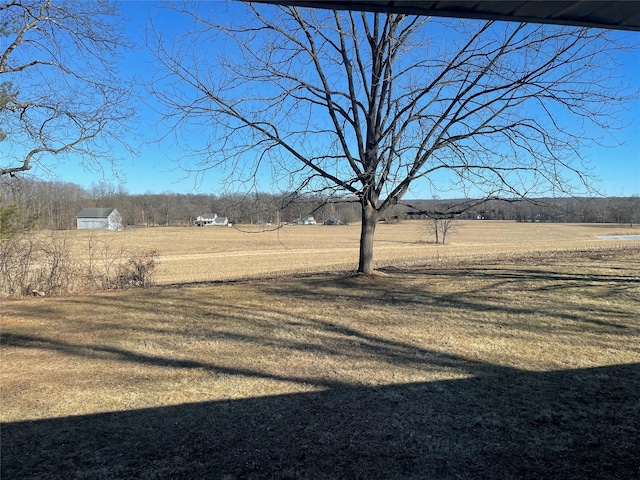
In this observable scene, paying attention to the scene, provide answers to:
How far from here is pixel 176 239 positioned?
58812 mm

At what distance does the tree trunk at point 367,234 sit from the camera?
9.48 metres

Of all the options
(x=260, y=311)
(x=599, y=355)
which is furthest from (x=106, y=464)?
(x=599, y=355)

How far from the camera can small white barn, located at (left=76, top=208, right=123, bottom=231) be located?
84750 millimetres

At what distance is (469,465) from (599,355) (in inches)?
121

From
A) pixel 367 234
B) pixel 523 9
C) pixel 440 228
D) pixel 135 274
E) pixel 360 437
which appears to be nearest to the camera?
pixel 523 9

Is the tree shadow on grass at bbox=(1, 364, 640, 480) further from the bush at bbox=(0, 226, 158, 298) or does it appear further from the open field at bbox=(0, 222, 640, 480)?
the bush at bbox=(0, 226, 158, 298)

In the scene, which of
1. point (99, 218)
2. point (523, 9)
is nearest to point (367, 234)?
point (523, 9)

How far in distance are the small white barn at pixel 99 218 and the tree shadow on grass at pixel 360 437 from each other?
90061mm

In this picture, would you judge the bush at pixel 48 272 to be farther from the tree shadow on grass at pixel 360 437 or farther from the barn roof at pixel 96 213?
the barn roof at pixel 96 213

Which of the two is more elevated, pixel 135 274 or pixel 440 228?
pixel 440 228

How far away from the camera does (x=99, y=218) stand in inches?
3472

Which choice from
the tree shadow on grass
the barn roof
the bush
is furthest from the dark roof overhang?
the barn roof

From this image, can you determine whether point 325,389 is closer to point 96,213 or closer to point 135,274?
point 135,274

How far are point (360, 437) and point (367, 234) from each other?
6.85 meters
